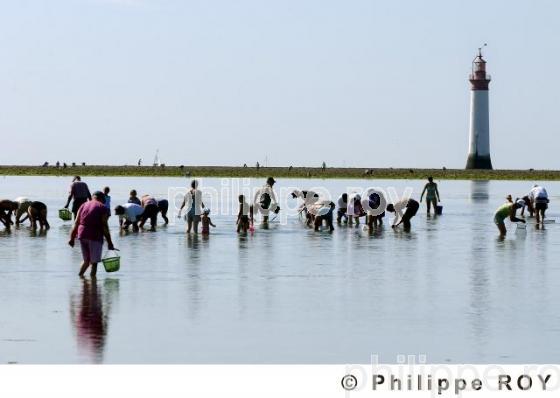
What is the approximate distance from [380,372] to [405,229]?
22.1 metres

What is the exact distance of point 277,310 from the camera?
16016mm

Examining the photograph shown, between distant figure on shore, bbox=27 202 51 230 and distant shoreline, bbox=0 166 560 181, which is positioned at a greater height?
distant figure on shore, bbox=27 202 51 230

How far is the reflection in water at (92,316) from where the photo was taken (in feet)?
42.5

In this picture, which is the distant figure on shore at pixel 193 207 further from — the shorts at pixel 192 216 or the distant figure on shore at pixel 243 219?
the distant figure on shore at pixel 243 219

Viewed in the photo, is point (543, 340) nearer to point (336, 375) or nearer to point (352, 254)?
point (336, 375)

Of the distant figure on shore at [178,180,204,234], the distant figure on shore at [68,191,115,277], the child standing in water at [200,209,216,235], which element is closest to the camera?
the distant figure on shore at [68,191,115,277]

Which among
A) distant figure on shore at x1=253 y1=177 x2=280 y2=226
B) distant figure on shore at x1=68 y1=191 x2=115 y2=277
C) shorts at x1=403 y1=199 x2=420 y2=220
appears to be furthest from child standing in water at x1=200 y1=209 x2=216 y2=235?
distant figure on shore at x1=68 y1=191 x2=115 y2=277

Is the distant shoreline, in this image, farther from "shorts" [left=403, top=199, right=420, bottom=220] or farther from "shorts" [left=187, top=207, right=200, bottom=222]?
"shorts" [left=187, top=207, right=200, bottom=222]

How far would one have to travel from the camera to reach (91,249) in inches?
761

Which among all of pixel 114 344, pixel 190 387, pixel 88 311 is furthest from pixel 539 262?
pixel 190 387

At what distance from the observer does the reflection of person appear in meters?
13.1

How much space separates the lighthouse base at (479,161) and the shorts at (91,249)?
120m

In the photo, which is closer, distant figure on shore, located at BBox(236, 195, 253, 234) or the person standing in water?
distant figure on shore, located at BBox(236, 195, 253, 234)

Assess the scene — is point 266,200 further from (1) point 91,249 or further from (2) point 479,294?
(2) point 479,294
